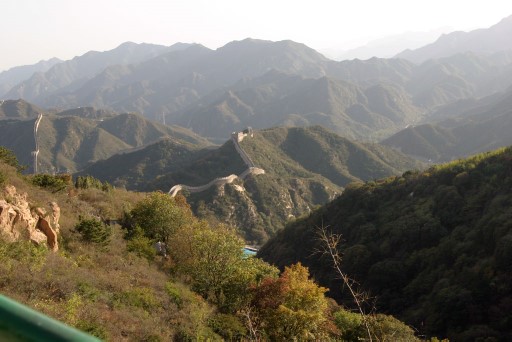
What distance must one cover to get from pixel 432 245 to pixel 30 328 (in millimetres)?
45134

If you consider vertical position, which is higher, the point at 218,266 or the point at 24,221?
the point at 24,221

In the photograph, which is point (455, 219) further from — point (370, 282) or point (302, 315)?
point (302, 315)

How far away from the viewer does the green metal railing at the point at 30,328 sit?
166cm

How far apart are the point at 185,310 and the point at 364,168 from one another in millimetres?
113884

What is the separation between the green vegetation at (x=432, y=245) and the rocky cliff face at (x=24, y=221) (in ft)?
67.6

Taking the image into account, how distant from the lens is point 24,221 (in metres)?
17.8

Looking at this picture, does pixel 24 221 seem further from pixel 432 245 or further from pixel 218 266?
pixel 432 245

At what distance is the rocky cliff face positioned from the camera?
16.7 m

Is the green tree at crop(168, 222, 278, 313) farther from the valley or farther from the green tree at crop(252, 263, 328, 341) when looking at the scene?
the green tree at crop(252, 263, 328, 341)

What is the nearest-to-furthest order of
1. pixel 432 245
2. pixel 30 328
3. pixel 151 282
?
pixel 30 328
pixel 151 282
pixel 432 245

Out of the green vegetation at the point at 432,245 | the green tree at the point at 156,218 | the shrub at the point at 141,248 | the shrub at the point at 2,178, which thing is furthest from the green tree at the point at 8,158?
the green vegetation at the point at 432,245

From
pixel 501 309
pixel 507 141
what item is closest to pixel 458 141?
pixel 507 141

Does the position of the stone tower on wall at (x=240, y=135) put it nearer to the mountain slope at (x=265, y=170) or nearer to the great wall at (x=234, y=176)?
the great wall at (x=234, y=176)

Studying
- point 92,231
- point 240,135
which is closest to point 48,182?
point 92,231
